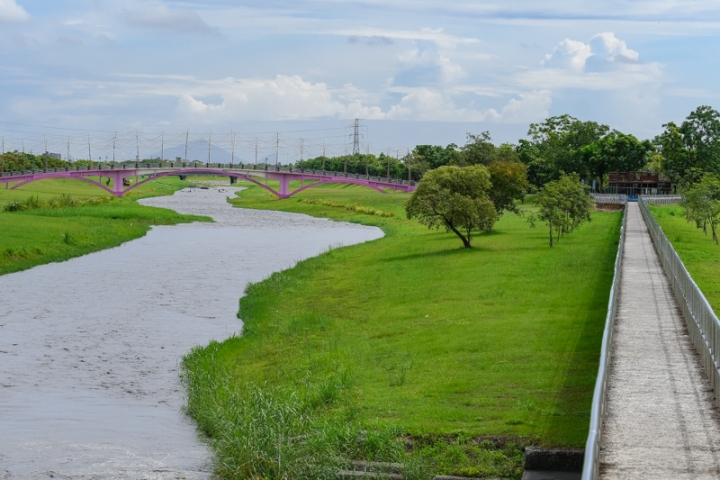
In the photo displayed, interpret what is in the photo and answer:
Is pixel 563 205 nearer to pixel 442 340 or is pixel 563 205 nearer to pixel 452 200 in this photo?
pixel 452 200

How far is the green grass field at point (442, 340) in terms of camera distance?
20.0 m

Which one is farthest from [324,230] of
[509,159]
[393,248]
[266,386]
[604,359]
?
[604,359]

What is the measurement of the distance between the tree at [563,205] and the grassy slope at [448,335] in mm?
2053

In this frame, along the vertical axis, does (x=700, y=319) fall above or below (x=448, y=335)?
above

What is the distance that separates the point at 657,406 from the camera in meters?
17.3

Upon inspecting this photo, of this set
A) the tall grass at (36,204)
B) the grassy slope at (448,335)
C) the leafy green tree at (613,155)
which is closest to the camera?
the grassy slope at (448,335)

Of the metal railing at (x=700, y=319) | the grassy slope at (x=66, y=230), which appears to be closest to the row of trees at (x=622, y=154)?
the grassy slope at (x=66, y=230)

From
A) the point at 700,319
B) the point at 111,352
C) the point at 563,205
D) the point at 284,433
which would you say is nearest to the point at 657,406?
the point at 700,319

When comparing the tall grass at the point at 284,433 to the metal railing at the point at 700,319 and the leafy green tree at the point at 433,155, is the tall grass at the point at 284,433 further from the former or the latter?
the leafy green tree at the point at 433,155

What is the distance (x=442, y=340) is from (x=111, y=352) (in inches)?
389

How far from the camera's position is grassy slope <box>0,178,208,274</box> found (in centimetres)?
5262

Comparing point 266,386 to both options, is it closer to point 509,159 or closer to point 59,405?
point 59,405

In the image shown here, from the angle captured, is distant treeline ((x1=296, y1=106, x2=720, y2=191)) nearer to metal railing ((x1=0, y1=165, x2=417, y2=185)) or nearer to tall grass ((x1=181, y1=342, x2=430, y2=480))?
metal railing ((x1=0, y1=165, x2=417, y2=185))

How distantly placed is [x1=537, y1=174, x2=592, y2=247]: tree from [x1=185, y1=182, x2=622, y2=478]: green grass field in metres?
3.01
